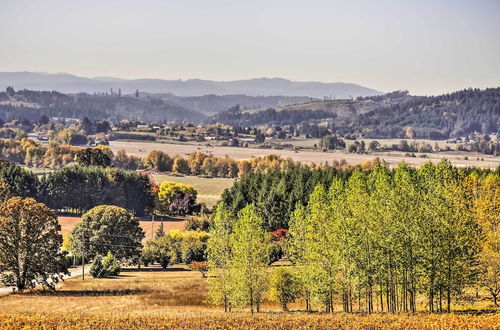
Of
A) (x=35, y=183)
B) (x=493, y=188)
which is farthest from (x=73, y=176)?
(x=493, y=188)

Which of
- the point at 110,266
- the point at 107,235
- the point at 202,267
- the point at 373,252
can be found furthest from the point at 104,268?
the point at 373,252

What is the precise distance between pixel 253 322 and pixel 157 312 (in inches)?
485

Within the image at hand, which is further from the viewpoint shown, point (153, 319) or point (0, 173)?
point (0, 173)

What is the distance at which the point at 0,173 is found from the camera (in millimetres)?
147000

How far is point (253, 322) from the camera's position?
144ft

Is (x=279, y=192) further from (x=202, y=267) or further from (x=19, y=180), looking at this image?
(x=19, y=180)

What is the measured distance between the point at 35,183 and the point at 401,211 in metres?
121

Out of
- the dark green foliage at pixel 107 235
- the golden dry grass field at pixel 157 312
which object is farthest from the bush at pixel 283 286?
the dark green foliage at pixel 107 235

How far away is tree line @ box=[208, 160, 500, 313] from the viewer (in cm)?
4859

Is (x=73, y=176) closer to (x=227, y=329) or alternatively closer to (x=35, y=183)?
(x=35, y=183)

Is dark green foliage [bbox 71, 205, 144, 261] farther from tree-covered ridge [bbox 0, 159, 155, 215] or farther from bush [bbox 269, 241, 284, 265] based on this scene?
tree-covered ridge [bbox 0, 159, 155, 215]

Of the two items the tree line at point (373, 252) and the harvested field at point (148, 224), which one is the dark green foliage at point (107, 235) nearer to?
the harvested field at point (148, 224)

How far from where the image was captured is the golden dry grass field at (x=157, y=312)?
42250 mm

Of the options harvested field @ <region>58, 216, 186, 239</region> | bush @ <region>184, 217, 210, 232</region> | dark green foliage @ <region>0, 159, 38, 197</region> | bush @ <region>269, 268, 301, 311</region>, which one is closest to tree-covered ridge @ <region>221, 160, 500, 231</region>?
bush @ <region>184, 217, 210, 232</region>
